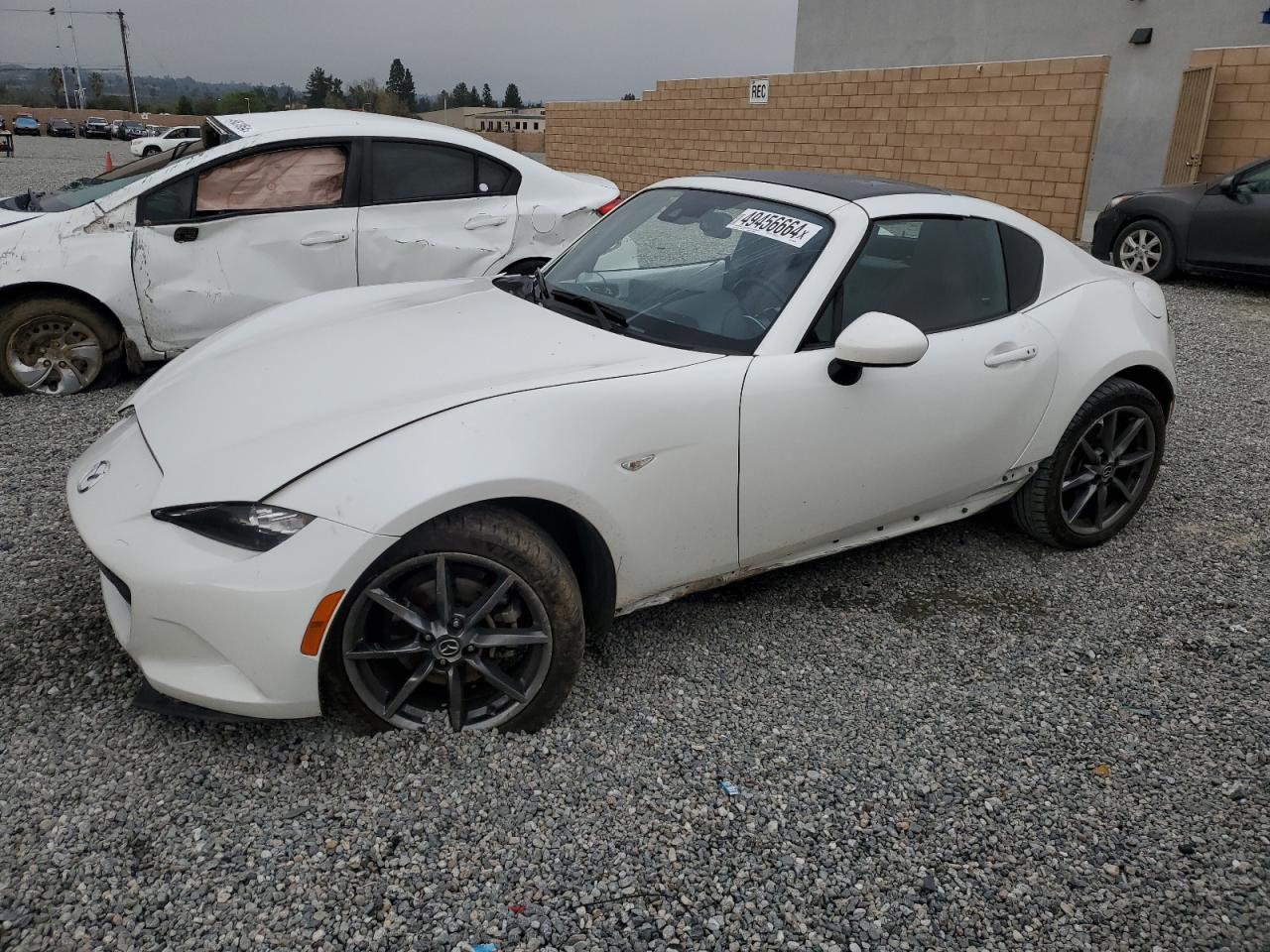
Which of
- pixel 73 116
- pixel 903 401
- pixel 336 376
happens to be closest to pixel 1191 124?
pixel 903 401

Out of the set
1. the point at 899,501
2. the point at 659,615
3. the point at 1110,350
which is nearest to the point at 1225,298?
the point at 1110,350

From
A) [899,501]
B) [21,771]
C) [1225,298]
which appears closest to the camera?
[21,771]

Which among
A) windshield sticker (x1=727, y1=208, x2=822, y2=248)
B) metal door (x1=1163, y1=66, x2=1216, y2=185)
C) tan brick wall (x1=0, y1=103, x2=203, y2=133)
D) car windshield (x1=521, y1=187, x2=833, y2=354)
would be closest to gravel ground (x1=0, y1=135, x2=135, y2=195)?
car windshield (x1=521, y1=187, x2=833, y2=354)

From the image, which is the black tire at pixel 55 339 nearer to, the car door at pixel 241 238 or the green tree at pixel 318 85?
the car door at pixel 241 238

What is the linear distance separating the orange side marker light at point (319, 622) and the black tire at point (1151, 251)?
9692 mm

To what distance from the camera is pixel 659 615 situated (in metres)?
3.36

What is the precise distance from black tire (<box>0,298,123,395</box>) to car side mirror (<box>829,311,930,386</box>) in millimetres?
4468

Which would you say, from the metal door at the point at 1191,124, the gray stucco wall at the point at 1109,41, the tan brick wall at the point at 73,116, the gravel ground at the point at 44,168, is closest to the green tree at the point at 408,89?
the tan brick wall at the point at 73,116

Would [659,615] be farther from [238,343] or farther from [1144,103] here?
[1144,103]

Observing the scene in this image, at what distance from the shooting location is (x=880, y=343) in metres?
2.80

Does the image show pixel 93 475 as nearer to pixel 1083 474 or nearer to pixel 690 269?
pixel 690 269

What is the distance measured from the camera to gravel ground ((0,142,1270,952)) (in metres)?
2.10

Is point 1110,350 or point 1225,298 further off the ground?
point 1110,350

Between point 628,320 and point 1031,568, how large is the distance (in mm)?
1986
